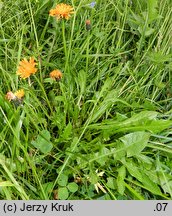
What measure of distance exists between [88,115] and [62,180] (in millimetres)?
237

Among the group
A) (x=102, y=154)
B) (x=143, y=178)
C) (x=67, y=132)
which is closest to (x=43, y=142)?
(x=67, y=132)

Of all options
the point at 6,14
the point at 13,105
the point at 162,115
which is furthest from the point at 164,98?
the point at 6,14

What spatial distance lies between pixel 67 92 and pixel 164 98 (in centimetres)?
37

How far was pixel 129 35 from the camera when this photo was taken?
1.50 m

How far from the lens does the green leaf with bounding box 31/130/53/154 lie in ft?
3.60

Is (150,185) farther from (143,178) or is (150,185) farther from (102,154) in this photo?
(102,154)

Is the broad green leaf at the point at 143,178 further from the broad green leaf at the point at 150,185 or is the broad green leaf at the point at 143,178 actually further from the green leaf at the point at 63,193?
the green leaf at the point at 63,193

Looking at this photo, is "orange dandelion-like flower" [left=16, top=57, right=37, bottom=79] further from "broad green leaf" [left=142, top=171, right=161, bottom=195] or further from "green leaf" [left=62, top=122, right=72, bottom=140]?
"broad green leaf" [left=142, top=171, right=161, bottom=195]

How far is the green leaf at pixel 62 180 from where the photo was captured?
109 centimetres

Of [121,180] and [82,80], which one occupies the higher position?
[82,80]

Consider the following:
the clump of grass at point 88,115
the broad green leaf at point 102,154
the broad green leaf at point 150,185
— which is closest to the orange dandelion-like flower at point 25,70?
the clump of grass at point 88,115

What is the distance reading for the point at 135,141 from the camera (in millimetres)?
1101

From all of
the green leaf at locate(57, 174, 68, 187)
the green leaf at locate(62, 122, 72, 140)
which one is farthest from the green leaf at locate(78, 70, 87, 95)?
the green leaf at locate(57, 174, 68, 187)

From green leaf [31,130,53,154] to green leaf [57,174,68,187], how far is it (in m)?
0.08
